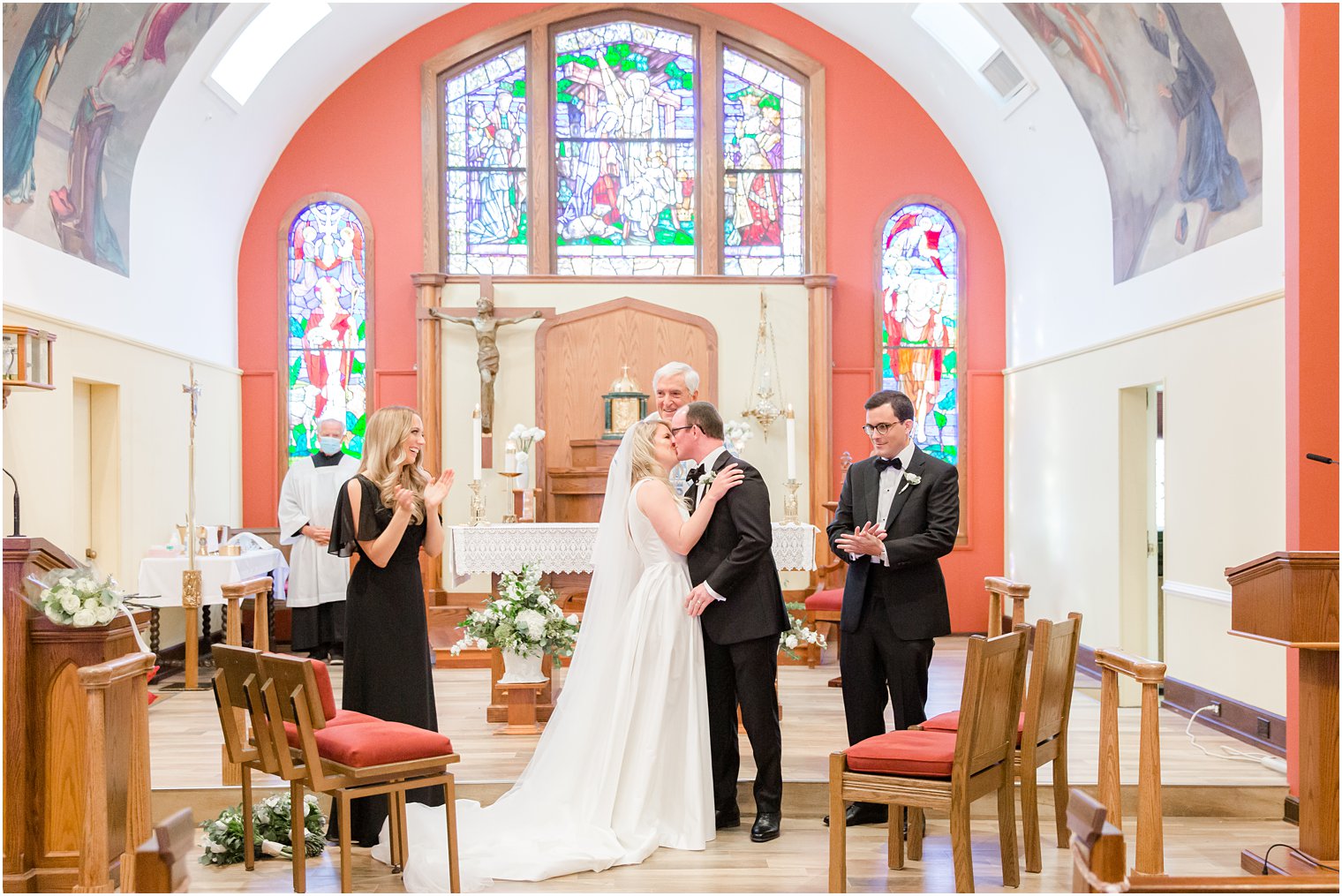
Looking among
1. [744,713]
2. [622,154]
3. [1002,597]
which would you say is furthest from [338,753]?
[622,154]

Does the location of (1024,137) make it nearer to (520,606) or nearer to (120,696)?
(520,606)

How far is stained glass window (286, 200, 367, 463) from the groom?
20.6ft

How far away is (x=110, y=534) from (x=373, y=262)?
3368 millimetres

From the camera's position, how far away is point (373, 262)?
398 inches

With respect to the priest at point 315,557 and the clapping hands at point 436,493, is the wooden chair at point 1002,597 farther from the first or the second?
the priest at point 315,557

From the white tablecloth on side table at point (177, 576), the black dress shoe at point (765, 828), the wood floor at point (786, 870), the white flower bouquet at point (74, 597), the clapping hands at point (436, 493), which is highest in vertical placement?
the clapping hands at point (436, 493)

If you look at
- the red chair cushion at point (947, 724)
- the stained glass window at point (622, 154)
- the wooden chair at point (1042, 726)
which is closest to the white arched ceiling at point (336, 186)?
the stained glass window at point (622, 154)

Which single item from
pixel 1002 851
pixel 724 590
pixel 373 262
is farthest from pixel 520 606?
pixel 373 262

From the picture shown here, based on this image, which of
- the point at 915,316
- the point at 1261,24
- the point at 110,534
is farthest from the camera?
the point at 915,316

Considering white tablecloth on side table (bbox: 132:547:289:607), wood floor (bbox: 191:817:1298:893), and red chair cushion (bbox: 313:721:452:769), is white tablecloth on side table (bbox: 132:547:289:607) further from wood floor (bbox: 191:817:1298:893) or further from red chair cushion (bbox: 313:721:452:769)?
red chair cushion (bbox: 313:721:452:769)

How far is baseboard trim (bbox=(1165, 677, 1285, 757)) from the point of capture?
567cm

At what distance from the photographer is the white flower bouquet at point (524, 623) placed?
5875 millimetres

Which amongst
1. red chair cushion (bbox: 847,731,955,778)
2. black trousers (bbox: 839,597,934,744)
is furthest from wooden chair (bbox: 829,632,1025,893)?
black trousers (bbox: 839,597,934,744)

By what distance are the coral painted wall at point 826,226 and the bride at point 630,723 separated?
5861mm
